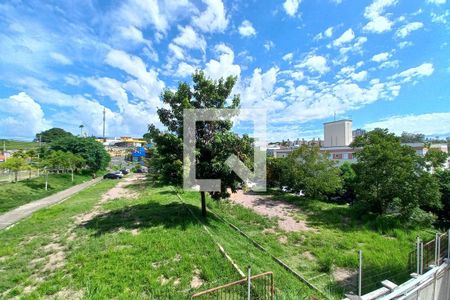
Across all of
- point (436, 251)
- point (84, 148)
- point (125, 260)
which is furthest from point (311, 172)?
point (84, 148)

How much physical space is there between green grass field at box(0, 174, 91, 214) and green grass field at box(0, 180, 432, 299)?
220 inches

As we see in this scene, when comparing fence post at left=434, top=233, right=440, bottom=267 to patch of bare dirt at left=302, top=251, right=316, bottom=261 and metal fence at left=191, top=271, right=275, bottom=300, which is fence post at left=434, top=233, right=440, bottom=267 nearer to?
patch of bare dirt at left=302, top=251, right=316, bottom=261

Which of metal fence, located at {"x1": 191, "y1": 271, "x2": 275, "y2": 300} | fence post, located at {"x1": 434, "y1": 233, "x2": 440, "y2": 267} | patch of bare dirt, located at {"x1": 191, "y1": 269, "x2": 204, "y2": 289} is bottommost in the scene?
patch of bare dirt, located at {"x1": 191, "y1": 269, "x2": 204, "y2": 289}

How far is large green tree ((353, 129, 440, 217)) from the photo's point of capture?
12.5 meters

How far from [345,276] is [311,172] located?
1290 centimetres

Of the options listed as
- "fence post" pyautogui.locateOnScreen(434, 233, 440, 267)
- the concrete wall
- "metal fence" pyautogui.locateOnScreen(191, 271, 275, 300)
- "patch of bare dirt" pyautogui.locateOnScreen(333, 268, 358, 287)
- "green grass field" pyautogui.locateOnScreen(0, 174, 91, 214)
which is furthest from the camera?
the concrete wall

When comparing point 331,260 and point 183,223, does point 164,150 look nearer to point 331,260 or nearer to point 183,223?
point 183,223

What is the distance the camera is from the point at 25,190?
18906mm

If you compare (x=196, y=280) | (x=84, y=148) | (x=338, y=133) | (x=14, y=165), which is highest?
(x=338, y=133)

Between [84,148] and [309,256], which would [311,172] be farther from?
[84,148]

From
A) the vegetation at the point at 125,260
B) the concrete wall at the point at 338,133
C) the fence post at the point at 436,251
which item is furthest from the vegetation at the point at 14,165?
the concrete wall at the point at 338,133

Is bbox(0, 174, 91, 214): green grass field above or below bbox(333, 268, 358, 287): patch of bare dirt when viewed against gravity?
above

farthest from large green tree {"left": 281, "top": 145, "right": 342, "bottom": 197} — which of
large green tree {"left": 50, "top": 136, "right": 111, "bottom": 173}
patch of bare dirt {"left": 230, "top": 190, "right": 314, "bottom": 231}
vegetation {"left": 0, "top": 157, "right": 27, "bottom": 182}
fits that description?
large green tree {"left": 50, "top": 136, "right": 111, "bottom": 173}

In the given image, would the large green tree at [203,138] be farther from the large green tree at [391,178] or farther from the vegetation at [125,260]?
the large green tree at [391,178]
